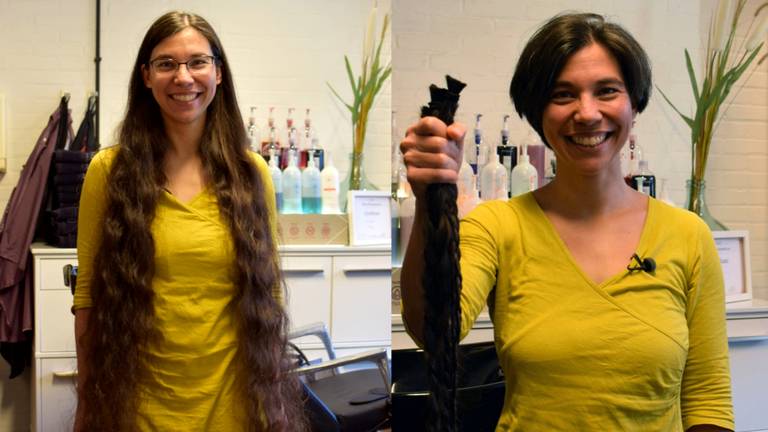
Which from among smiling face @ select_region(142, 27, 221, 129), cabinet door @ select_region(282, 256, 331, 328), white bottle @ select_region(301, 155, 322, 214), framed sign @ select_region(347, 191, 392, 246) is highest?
smiling face @ select_region(142, 27, 221, 129)

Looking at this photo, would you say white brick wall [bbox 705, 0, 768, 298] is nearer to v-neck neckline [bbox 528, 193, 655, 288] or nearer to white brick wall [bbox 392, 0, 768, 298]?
white brick wall [bbox 392, 0, 768, 298]

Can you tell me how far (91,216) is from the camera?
87cm

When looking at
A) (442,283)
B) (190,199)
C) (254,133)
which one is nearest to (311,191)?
(254,133)

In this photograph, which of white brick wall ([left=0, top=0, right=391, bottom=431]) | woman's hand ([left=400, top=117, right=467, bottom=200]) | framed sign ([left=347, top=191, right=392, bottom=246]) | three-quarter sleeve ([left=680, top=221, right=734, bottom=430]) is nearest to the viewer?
woman's hand ([left=400, top=117, right=467, bottom=200])

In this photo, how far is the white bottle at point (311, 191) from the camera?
105 centimetres

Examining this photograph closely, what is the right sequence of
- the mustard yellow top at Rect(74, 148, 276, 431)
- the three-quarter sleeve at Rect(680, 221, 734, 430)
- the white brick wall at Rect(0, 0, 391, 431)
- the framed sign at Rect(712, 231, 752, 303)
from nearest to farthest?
the three-quarter sleeve at Rect(680, 221, 734, 430)
the framed sign at Rect(712, 231, 752, 303)
the mustard yellow top at Rect(74, 148, 276, 431)
the white brick wall at Rect(0, 0, 391, 431)

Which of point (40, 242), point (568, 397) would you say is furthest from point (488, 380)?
point (40, 242)

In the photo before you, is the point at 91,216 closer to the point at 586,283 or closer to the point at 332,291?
the point at 332,291

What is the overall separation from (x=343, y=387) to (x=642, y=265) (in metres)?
0.65

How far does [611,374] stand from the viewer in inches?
18.0

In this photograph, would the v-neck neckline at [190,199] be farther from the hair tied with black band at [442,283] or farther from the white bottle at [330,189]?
the hair tied with black band at [442,283]

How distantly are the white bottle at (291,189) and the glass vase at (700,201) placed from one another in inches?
23.9

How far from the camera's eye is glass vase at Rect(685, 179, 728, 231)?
1.90 ft

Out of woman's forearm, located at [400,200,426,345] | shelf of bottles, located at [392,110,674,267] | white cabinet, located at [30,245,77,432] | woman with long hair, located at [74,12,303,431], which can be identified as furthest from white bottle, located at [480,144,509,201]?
white cabinet, located at [30,245,77,432]
